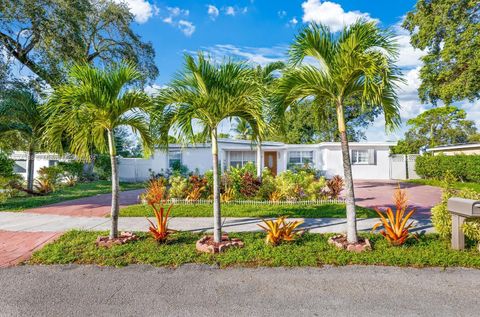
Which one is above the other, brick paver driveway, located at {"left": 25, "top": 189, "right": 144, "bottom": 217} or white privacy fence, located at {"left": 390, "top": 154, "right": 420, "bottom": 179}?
white privacy fence, located at {"left": 390, "top": 154, "right": 420, "bottom": 179}

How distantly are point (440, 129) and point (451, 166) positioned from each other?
82.1ft

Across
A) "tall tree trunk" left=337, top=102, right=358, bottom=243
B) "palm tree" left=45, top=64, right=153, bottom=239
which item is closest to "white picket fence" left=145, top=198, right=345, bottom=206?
"palm tree" left=45, top=64, right=153, bottom=239

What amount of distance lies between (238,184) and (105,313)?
6964 millimetres

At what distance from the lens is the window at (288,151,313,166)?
21.0 m

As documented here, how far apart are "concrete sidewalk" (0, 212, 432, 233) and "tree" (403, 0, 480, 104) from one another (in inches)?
452

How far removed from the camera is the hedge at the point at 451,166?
15.8m

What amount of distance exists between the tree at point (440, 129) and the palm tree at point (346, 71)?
34.9m

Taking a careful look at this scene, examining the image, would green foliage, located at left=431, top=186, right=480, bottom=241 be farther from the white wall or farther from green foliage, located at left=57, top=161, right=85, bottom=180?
green foliage, located at left=57, top=161, right=85, bottom=180

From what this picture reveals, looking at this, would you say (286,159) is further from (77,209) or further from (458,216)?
(458,216)

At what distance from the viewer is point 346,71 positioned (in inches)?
183

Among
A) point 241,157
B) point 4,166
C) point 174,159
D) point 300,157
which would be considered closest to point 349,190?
point 4,166

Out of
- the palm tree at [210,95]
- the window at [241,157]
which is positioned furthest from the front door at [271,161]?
the palm tree at [210,95]

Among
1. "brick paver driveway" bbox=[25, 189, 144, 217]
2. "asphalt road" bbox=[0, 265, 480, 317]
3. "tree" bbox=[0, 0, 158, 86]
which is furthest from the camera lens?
"tree" bbox=[0, 0, 158, 86]

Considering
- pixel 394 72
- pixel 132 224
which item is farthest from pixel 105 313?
pixel 394 72
